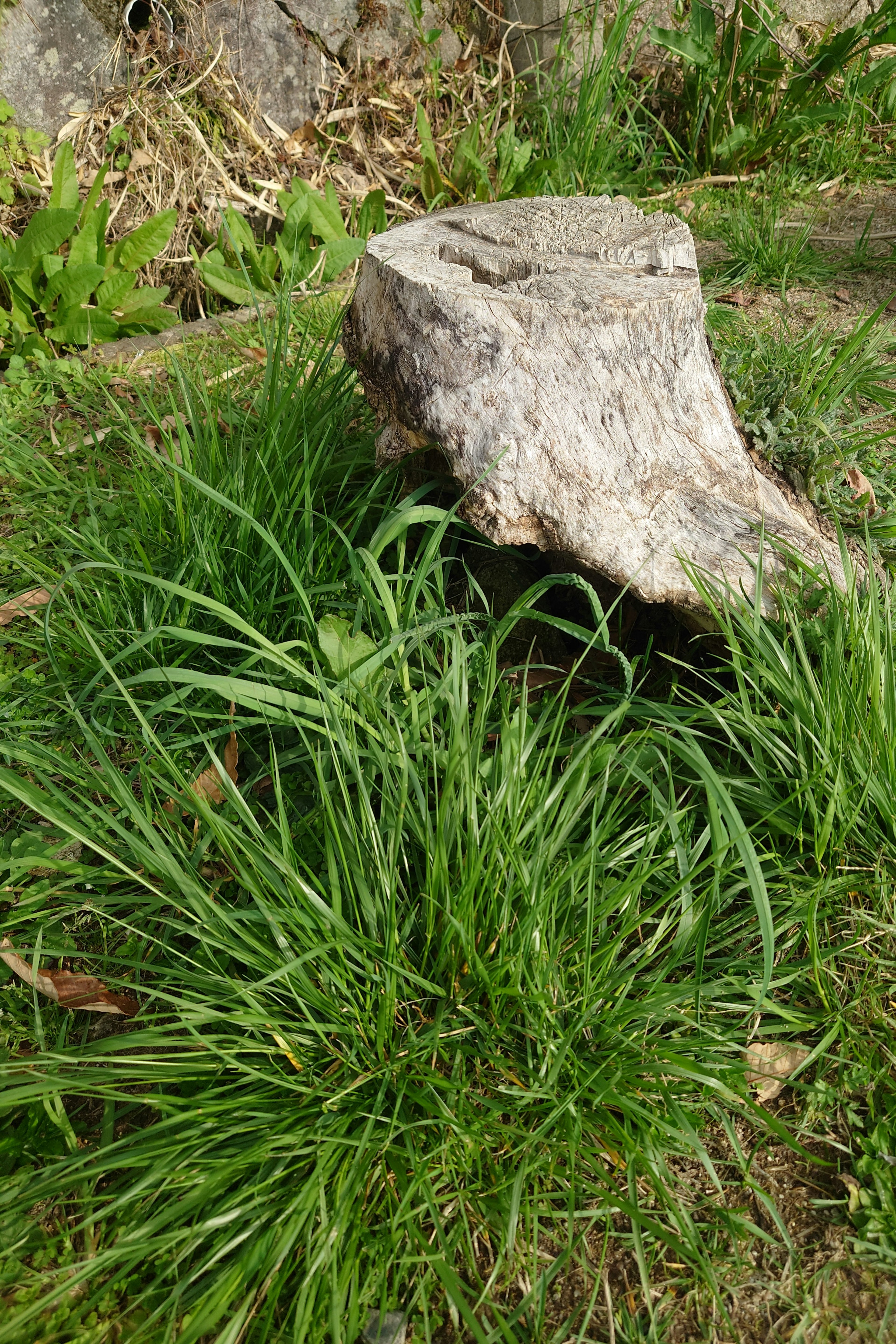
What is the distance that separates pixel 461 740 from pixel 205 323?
284 cm

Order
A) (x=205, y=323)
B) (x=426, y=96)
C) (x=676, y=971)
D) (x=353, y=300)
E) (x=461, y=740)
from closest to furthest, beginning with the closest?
(x=461, y=740)
(x=676, y=971)
(x=353, y=300)
(x=205, y=323)
(x=426, y=96)

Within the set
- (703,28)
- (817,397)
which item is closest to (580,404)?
(817,397)

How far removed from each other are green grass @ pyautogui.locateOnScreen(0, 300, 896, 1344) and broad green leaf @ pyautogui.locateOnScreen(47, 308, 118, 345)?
5.55ft

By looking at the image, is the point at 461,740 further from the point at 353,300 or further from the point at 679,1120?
the point at 353,300

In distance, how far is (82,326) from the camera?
3.27 metres

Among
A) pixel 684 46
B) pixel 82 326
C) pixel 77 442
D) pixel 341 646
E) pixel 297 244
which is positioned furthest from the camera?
pixel 684 46

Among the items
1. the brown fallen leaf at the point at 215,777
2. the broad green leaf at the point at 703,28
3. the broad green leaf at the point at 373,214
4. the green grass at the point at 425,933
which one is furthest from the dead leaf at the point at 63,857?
the broad green leaf at the point at 703,28

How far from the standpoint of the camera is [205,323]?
362 cm

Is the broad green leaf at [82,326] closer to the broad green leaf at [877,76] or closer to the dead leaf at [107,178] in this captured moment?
the dead leaf at [107,178]

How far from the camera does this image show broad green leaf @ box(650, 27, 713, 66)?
389cm

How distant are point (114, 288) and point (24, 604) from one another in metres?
1.59

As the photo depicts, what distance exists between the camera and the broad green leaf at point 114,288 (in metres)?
3.35

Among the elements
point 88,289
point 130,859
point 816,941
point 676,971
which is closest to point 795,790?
point 816,941

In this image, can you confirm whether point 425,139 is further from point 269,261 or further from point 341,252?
point 341,252
